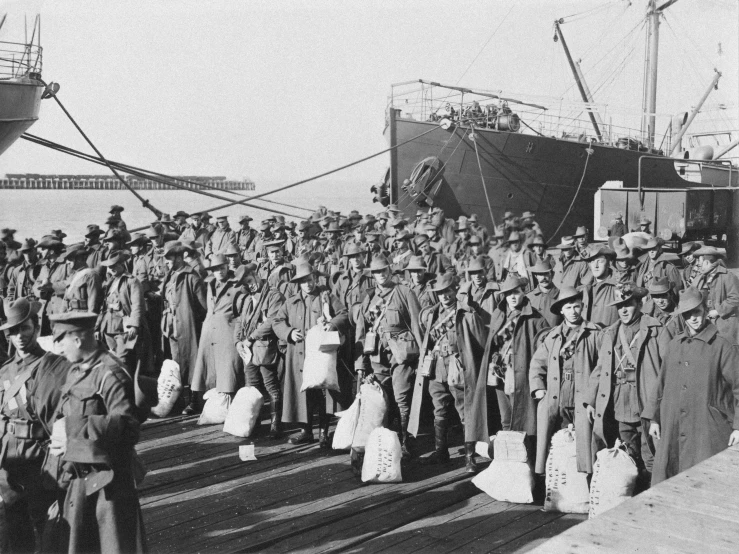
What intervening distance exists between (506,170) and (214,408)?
1663 cm

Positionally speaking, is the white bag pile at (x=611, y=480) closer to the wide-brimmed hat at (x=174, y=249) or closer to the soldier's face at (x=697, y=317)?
the soldier's face at (x=697, y=317)

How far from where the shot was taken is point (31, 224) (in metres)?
64.4

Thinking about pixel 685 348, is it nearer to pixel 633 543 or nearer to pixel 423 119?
pixel 633 543

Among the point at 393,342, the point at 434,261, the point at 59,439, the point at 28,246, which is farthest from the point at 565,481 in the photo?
the point at 28,246

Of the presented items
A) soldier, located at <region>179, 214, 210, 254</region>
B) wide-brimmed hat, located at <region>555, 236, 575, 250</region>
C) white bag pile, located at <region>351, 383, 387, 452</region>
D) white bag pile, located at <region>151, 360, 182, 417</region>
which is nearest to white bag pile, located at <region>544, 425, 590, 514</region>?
white bag pile, located at <region>351, 383, 387, 452</region>

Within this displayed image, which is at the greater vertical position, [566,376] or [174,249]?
[174,249]

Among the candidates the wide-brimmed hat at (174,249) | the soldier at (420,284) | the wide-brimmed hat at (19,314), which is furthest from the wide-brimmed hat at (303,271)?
the wide-brimmed hat at (19,314)

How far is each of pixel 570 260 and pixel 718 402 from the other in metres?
5.87

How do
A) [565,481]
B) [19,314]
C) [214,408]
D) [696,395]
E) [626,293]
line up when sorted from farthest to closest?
[214,408] → [626,293] → [565,481] → [696,395] → [19,314]

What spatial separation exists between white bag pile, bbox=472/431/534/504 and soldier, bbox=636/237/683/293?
3808 mm

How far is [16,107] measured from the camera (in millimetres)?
17031

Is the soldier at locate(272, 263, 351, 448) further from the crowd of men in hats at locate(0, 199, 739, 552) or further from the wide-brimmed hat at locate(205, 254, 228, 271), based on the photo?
the wide-brimmed hat at locate(205, 254, 228, 271)

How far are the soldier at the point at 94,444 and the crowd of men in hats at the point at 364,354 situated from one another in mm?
11

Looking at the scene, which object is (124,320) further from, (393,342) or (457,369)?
(457,369)
